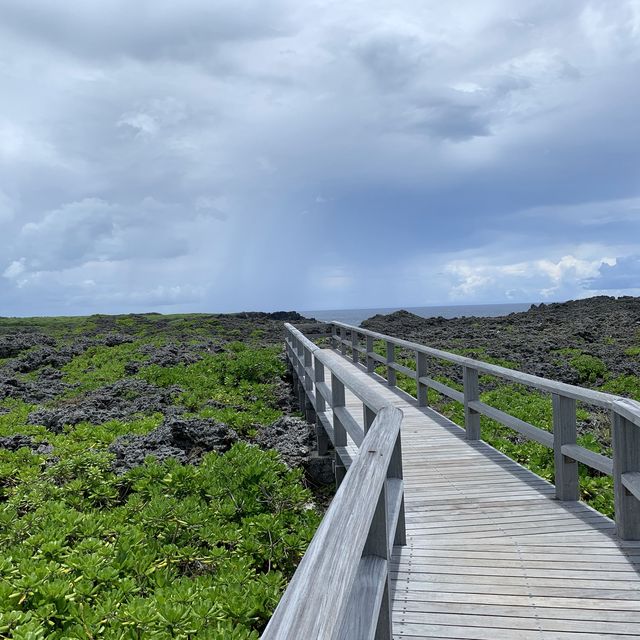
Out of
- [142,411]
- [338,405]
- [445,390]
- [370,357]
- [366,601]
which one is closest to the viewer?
[366,601]

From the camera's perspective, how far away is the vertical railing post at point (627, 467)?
155 inches

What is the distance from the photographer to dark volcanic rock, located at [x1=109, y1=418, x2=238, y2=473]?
25.0 ft

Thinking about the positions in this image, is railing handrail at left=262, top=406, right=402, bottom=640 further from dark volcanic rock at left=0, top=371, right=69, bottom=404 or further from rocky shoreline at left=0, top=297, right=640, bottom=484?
dark volcanic rock at left=0, top=371, right=69, bottom=404

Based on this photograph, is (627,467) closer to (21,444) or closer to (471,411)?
(471,411)

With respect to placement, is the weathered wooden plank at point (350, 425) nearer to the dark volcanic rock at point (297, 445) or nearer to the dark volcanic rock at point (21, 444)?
the dark volcanic rock at point (297, 445)

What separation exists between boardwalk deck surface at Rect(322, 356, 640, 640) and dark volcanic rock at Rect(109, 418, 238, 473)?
3.71 m

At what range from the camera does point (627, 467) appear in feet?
13.1

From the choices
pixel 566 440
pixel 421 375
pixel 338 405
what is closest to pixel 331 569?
pixel 566 440

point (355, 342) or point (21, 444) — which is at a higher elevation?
point (355, 342)

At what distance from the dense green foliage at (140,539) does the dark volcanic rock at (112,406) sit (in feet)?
2.26

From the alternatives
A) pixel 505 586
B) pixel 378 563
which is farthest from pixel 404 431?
pixel 378 563

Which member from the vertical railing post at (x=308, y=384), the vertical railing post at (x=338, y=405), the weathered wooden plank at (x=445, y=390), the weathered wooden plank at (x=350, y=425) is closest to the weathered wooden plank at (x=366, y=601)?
the weathered wooden plank at (x=350, y=425)

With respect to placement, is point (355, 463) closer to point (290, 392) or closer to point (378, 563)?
point (378, 563)

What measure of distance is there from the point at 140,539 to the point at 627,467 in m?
3.97
